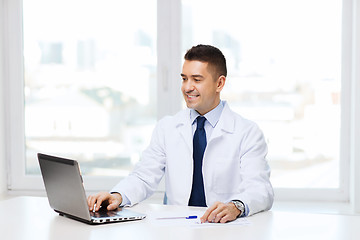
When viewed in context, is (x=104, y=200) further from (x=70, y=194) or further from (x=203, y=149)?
(x=203, y=149)

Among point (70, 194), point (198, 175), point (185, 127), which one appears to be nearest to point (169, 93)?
point (185, 127)

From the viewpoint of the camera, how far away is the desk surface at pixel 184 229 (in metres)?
1.77

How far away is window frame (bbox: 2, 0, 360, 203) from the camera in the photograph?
3414mm

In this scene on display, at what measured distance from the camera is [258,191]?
7.16 ft

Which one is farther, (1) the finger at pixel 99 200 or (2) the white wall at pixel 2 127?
(2) the white wall at pixel 2 127

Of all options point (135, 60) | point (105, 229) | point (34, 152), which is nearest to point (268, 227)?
point (105, 229)

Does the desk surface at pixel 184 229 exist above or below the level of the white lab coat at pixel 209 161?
below

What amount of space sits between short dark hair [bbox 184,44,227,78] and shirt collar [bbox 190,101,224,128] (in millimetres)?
154

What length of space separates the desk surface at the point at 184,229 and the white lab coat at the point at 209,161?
361 mm

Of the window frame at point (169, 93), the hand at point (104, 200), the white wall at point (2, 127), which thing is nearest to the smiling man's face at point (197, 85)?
the hand at point (104, 200)

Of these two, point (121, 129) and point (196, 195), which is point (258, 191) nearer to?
point (196, 195)

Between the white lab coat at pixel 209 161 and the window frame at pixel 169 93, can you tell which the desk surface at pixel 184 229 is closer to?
the white lab coat at pixel 209 161

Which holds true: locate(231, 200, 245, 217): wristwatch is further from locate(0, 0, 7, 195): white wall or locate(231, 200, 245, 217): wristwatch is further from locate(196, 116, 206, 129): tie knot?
locate(0, 0, 7, 195): white wall

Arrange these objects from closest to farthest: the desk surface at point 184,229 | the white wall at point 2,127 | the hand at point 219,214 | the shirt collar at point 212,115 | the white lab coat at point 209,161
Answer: the desk surface at point 184,229 < the hand at point 219,214 < the white lab coat at point 209,161 < the shirt collar at point 212,115 < the white wall at point 2,127
